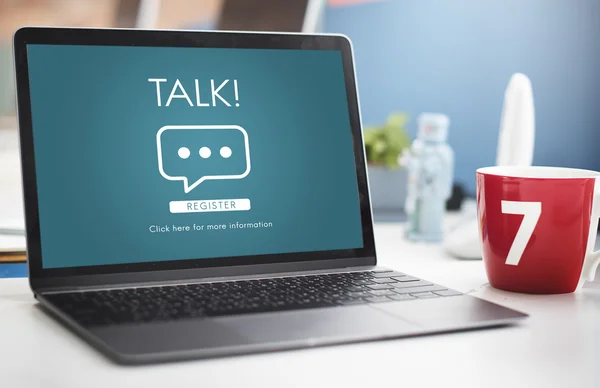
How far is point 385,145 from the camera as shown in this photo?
1.59m

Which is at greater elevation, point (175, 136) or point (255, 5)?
point (255, 5)

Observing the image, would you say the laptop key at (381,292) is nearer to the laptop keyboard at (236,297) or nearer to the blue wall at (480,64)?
the laptop keyboard at (236,297)

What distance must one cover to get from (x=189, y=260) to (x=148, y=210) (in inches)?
2.8

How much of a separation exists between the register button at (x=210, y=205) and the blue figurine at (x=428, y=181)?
459 mm

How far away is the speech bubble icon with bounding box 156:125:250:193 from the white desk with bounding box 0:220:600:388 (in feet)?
0.74

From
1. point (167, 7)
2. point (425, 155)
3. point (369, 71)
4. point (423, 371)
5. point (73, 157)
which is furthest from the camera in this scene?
point (167, 7)

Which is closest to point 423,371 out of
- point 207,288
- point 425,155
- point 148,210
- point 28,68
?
point 207,288

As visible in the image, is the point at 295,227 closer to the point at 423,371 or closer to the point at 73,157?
the point at 73,157

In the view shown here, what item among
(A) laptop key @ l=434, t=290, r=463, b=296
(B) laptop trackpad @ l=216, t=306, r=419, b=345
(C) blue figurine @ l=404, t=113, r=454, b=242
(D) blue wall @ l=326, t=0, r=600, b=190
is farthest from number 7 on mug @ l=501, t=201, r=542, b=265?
(D) blue wall @ l=326, t=0, r=600, b=190

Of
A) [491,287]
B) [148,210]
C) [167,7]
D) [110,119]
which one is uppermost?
[167,7]

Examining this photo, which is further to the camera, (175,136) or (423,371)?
(175,136)

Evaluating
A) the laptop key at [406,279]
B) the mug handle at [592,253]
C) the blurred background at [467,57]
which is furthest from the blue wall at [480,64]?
the laptop key at [406,279]

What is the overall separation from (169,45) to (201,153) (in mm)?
A: 136

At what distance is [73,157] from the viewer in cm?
88
